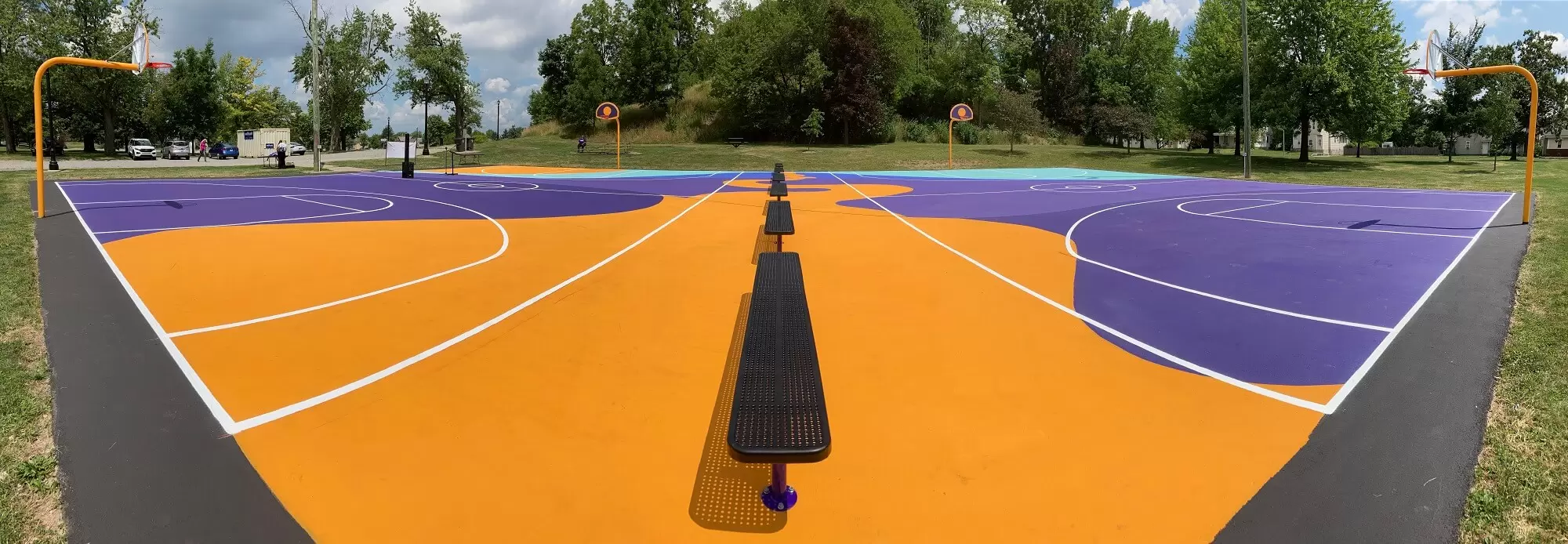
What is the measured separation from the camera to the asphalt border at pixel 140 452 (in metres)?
3.80

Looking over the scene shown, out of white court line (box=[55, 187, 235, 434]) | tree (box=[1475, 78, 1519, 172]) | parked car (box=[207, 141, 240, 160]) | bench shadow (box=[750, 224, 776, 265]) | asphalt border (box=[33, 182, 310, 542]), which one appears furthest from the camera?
parked car (box=[207, 141, 240, 160])

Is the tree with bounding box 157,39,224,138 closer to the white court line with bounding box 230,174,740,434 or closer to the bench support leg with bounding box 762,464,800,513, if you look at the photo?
the white court line with bounding box 230,174,740,434

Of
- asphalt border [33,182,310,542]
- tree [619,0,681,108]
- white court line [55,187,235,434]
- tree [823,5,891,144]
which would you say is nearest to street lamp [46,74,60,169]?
white court line [55,187,235,434]

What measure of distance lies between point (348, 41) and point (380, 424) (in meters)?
79.7

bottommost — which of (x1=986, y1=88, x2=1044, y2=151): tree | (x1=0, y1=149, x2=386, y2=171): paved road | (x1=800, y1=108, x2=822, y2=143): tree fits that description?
(x1=0, y1=149, x2=386, y2=171): paved road

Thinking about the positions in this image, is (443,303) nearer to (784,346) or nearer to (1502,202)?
(784,346)

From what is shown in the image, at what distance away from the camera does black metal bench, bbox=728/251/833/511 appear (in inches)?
140

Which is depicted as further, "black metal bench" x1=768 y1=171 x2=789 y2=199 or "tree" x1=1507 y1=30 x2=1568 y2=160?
"tree" x1=1507 y1=30 x2=1568 y2=160

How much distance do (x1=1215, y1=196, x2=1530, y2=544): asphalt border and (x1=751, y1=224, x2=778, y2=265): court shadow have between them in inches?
293

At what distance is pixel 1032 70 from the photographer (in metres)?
75.2

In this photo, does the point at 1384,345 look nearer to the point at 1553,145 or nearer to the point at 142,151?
the point at 142,151

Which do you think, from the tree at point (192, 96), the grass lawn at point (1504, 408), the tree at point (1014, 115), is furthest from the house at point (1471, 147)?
the tree at point (192, 96)

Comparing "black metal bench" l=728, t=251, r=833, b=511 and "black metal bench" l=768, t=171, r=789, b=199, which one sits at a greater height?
"black metal bench" l=768, t=171, r=789, b=199

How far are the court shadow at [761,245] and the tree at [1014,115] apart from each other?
4892 cm
